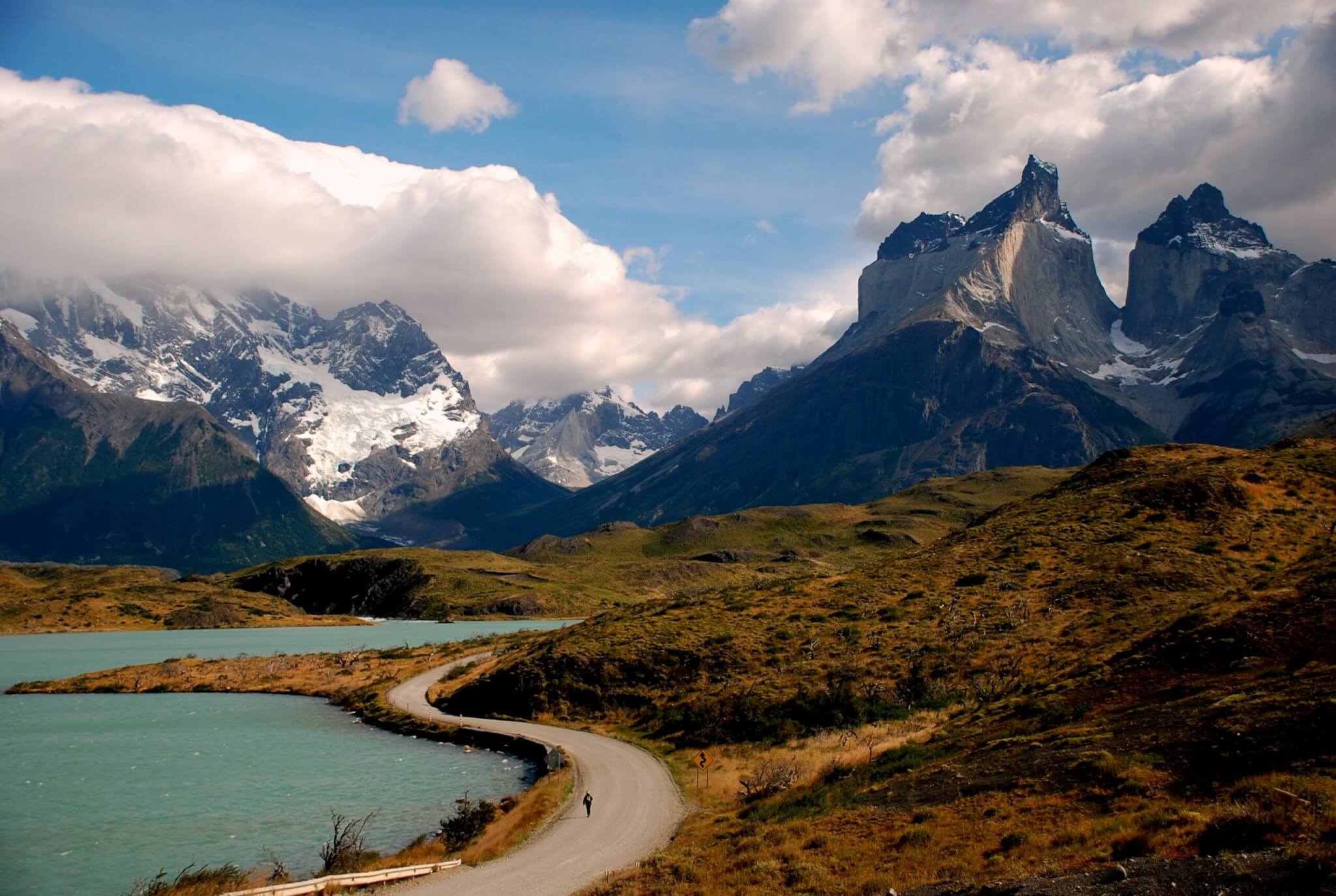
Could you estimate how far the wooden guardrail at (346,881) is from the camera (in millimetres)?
26266

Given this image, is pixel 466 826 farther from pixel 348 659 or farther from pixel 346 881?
pixel 348 659

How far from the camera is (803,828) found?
28.1m

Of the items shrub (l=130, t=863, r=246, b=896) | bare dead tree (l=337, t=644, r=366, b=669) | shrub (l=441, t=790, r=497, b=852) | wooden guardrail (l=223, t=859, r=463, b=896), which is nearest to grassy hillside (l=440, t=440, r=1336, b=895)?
wooden guardrail (l=223, t=859, r=463, b=896)

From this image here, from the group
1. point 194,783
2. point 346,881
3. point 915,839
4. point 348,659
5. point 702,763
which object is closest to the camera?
point 915,839

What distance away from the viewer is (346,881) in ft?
91.6

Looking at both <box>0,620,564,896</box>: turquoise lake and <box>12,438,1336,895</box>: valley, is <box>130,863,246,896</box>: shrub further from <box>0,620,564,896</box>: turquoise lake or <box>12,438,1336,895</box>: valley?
<box>12,438,1336,895</box>: valley

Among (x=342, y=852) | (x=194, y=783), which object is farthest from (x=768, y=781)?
(x=194, y=783)

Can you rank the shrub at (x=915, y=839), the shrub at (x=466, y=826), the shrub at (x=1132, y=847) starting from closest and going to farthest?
the shrub at (x=1132, y=847) < the shrub at (x=915, y=839) < the shrub at (x=466, y=826)

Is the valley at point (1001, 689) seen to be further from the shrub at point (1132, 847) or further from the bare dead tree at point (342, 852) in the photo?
the bare dead tree at point (342, 852)

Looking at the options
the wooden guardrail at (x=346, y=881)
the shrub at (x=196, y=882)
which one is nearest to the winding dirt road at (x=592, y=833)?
the wooden guardrail at (x=346, y=881)

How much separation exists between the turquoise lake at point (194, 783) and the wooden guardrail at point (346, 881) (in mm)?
7134

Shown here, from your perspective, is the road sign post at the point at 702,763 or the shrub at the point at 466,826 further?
the road sign post at the point at 702,763

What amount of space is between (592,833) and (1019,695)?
22403 mm

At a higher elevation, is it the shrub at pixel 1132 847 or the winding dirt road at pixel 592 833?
the shrub at pixel 1132 847
